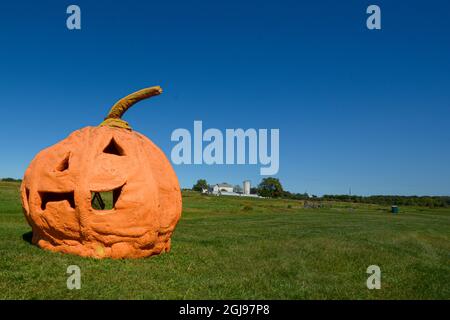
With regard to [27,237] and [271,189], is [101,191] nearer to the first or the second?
[27,237]

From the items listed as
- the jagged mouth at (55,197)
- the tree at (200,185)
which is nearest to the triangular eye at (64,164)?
the jagged mouth at (55,197)

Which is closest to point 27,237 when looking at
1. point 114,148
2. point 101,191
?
point 114,148

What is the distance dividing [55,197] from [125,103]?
347 centimetres

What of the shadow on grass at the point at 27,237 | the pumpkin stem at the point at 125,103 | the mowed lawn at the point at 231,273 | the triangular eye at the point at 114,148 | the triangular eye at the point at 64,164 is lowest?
the mowed lawn at the point at 231,273

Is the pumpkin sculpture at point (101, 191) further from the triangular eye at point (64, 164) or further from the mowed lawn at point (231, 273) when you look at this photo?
the mowed lawn at point (231, 273)

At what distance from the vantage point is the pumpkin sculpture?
30.6 ft

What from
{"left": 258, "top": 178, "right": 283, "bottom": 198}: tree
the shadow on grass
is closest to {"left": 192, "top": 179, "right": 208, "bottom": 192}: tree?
{"left": 258, "top": 178, "right": 283, "bottom": 198}: tree

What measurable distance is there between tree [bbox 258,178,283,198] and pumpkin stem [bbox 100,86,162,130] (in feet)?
362

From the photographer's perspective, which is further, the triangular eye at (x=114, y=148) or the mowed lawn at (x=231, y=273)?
the triangular eye at (x=114, y=148)

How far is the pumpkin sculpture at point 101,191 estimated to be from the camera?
9.31 metres

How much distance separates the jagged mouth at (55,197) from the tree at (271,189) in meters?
111

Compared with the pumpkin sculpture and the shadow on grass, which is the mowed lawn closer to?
the shadow on grass
